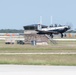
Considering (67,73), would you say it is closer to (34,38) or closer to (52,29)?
(34,38)

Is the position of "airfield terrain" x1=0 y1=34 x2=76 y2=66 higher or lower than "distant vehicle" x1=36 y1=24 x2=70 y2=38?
higher

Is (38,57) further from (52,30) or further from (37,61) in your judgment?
(52,30)

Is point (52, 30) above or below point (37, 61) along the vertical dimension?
below

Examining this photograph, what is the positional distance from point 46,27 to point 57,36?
26.9 feet

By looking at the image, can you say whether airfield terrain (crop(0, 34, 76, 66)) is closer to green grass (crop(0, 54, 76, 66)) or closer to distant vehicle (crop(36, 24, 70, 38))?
green grass (crop(0, 54, 76, 66))

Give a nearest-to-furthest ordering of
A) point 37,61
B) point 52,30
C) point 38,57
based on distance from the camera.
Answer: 1. point 37,61
2. point 38,57
3. point 52,30

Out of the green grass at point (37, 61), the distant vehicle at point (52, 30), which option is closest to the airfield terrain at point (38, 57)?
the green grass at point (37, 61)

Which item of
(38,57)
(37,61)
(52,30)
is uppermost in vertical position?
(37,61)

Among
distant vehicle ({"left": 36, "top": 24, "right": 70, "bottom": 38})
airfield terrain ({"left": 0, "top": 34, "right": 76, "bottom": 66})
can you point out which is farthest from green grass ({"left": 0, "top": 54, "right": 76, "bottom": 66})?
distant vehicle ({"left": 36, "top": 24, "right": 70, "bottom": 38})

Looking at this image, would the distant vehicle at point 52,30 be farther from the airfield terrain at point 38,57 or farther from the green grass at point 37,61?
the green grass at point 37,61

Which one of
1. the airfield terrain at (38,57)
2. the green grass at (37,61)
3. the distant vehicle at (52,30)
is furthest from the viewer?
the distant vehicle at (52,30)

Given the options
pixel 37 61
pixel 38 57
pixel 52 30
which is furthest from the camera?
pixel 52 30

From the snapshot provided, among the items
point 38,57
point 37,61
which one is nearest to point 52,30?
point 38,57

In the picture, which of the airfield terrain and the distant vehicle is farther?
the distant vehicle
